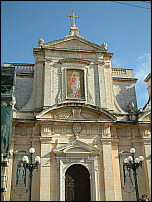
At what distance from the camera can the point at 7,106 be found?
14.3 meters

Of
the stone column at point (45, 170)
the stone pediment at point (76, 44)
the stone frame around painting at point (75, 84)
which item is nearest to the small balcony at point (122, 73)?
the stone pediment at point (76, 44)

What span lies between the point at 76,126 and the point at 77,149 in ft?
4.40

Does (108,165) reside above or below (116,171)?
above

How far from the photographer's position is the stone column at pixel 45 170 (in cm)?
1402

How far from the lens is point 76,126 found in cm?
1577

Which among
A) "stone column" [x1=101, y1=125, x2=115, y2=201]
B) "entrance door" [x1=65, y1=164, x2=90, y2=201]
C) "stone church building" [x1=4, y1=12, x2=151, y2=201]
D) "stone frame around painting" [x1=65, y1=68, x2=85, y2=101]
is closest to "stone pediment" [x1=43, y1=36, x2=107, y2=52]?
"stone church building" [x1=4, y1=12, x2=151, y2=201]

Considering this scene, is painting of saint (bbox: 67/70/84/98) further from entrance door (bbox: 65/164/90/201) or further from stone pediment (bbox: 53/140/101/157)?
entrance door (bbox: 65/164/90/201)

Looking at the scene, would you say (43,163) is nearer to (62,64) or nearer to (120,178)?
(120,178)

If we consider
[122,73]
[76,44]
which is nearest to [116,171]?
[122,73]

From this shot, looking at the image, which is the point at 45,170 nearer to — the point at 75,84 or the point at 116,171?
the point at 116,171

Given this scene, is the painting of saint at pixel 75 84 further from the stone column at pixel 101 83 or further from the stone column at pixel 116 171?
the stone column at pixel 116 171

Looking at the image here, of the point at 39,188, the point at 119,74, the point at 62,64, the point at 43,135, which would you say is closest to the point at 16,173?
the point at 39,188

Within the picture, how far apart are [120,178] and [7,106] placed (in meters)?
7.48

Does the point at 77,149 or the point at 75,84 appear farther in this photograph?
the point at 75,84
